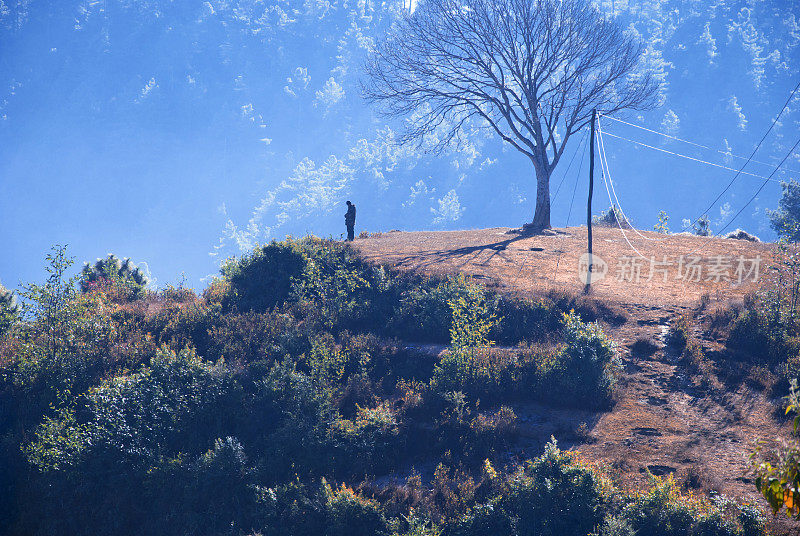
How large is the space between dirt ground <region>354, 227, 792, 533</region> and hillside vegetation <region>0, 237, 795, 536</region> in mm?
589

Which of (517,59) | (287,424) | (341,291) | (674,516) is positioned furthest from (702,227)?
(287,424)

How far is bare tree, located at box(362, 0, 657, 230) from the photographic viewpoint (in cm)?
2694

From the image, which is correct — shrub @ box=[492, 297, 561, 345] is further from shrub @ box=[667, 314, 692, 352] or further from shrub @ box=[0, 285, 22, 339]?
shrub @ box=[0, 285, 22, 339]

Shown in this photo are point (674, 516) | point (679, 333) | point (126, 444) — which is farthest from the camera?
point (679, 333)

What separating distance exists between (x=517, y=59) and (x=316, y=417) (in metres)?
22.4

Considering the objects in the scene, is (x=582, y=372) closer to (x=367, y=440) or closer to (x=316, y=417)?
(x=367, y=440)

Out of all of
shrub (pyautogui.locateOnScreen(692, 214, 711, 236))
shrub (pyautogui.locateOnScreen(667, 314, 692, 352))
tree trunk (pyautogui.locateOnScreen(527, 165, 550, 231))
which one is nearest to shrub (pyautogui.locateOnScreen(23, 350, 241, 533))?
shrub (pyautogui.locateOnScreen(667, 314, 692, 352))

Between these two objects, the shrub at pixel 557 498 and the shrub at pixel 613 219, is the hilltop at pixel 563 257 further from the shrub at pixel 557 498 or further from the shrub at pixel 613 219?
the shrub at pixel 557 498

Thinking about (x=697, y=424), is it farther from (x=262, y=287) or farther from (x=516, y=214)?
(x=516, y=214)

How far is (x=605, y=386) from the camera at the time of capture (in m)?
12.5

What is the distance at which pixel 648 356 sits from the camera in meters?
13.8

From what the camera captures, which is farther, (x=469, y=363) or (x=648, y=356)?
(x=648, y=356)

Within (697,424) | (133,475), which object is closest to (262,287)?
(133,475)

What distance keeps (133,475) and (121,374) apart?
3.27 meters
